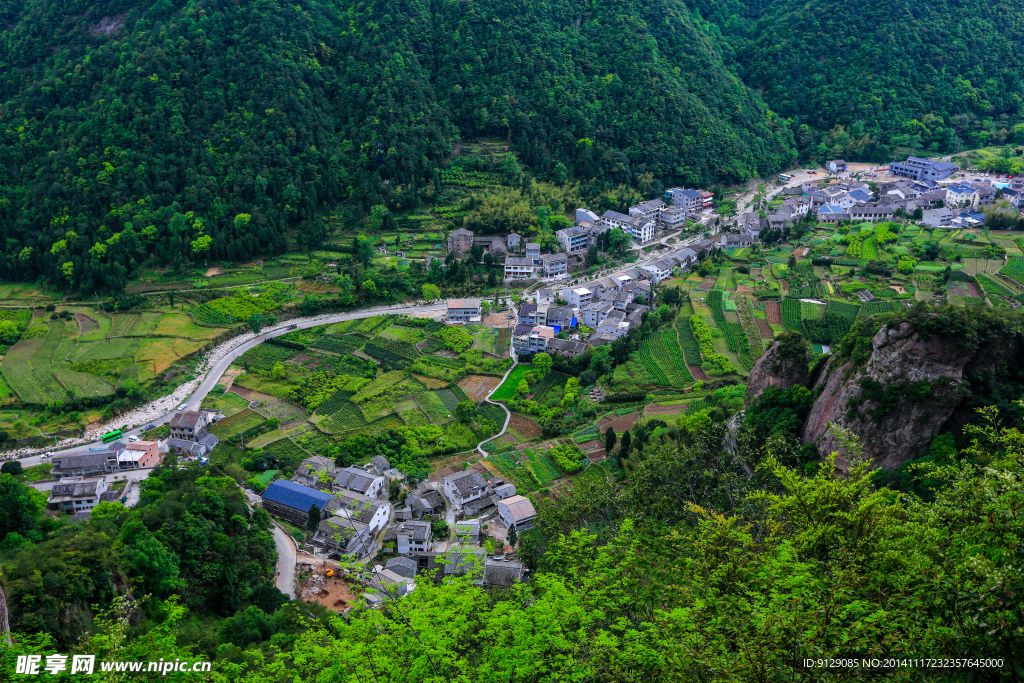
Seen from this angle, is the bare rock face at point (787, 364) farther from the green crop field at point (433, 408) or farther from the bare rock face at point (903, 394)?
the green crop field at point (433, 408)

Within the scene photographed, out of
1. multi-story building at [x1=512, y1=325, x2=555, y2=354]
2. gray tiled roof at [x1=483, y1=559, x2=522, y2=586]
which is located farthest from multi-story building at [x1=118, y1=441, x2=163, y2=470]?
multi-story building at [x1=512, y1=325, x2=555, y2=354]

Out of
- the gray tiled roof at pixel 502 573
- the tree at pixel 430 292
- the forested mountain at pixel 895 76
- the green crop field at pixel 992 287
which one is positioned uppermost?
the forested mountain at pixel 895 76

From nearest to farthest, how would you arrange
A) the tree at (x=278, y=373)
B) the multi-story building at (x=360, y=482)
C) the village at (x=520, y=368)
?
the village at (x=520, y=368), the multi-story building at (x=360, y=482), the tree at (x=278, y=373)

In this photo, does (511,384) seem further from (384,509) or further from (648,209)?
(648,209)

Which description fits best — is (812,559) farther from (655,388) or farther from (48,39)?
(48,39)

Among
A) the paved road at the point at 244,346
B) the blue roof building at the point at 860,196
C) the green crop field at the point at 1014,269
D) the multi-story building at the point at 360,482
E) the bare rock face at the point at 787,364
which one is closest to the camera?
the bare rock face at the point at 787,364

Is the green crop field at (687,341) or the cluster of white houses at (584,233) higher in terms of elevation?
the cluster of white houses at (584,233)

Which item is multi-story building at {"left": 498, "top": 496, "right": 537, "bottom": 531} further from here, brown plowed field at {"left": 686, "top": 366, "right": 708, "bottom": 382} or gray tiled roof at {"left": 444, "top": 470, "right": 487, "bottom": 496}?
brown plowed field at {"left": 686, "top": 366, "right": 708, "bottom": 382}

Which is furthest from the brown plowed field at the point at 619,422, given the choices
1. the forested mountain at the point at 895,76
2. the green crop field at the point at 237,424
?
the forested mountain at the point at 895,76
